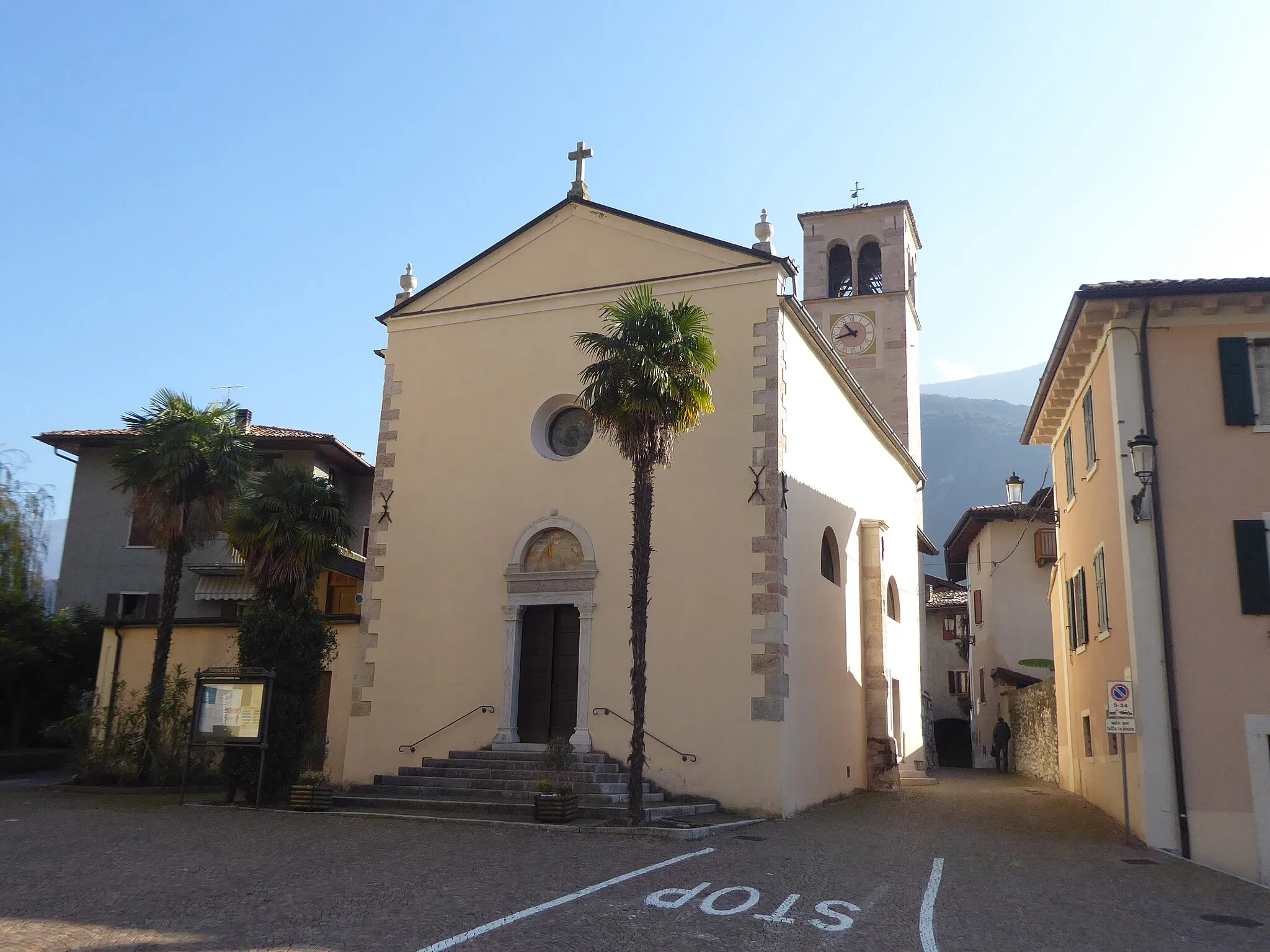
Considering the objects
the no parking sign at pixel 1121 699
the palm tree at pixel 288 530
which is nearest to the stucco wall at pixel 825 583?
the no parking sign at pixel 1121 699

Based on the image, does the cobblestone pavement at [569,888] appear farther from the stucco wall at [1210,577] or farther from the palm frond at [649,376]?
the palm frond at [649,376]

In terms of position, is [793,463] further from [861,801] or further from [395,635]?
[395,635]

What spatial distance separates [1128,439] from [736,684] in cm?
628

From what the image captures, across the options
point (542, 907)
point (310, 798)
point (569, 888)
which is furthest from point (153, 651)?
point (542, 907)

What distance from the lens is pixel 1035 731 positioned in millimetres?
27594

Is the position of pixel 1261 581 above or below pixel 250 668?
above

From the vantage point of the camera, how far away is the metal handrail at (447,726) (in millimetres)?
17250

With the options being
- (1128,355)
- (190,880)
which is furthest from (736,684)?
(190,880)

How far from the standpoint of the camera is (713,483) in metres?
16.8

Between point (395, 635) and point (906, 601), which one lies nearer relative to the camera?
point (395, 635)

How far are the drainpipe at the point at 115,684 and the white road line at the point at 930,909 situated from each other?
1525 centimetres

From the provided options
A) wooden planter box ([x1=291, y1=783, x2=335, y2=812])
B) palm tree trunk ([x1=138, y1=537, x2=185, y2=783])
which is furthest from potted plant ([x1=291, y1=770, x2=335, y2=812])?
palm tree trunk ([x1=138, y1=537, x2=185, y2=783])

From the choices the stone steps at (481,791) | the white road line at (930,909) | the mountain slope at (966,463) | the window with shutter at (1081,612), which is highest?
the mountain slope at (966,463)

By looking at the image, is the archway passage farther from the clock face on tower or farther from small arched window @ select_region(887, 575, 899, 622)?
small arched window @ select_region(887, 575, 899, 622)
